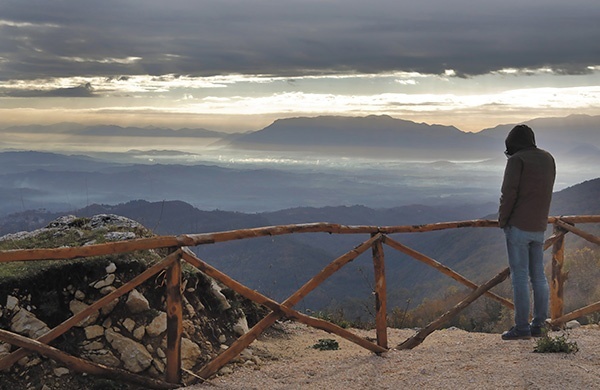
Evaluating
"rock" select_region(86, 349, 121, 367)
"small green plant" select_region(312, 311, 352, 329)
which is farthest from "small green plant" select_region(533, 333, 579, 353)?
"rock" select_region(86, 349, 121, 367)

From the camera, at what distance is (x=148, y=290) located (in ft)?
26.7

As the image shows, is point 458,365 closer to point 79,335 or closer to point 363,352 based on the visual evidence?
point 363,352

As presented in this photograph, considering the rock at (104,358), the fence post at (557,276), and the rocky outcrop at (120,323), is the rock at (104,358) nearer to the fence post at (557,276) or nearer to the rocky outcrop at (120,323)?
the rocky outcrop at (120,323)

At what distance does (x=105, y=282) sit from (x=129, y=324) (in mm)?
599

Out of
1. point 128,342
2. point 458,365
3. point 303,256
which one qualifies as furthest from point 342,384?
point 303,256

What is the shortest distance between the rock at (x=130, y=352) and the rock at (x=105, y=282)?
0.58m

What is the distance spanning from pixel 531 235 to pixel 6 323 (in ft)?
20.3

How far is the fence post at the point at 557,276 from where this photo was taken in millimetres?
10031

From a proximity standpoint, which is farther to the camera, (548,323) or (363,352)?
(548,323)

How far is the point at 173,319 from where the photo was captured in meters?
7.13

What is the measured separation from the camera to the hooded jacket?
27.1ft

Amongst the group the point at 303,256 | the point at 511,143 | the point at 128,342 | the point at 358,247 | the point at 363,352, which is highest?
the point at 511,143

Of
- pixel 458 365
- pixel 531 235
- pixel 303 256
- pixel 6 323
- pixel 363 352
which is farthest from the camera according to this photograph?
pixel 303 256

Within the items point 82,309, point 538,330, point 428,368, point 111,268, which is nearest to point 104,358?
point 82,309
